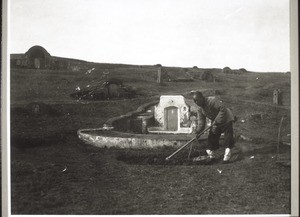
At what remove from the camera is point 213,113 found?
3.83 metres

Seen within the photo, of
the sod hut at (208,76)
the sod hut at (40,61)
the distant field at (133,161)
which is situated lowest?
the distant field at (133,161)

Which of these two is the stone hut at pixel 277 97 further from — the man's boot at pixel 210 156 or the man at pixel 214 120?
the man's boot at pixel 210 156

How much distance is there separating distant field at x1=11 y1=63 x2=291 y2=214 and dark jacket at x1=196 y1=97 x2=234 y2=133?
69 mm

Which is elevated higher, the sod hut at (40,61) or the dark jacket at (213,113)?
the sod hut at (40,61)

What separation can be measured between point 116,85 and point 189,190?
3.79 ft

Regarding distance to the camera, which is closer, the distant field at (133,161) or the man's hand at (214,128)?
the distant field at (133,161)

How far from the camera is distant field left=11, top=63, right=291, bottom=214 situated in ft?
12.1

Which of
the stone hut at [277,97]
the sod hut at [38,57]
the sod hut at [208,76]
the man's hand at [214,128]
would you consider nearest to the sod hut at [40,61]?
the sod hut at [38,57]

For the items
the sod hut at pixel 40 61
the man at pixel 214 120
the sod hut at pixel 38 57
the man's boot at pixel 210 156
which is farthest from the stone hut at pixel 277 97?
the sod hut at pixel 38 57

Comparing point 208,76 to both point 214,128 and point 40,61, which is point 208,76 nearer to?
point 214,128

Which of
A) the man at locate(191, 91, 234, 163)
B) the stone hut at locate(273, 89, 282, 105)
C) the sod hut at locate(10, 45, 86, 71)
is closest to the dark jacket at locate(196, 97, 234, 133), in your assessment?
the man at locate(191, 91, 234, 163)

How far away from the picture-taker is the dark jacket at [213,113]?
12.5ft

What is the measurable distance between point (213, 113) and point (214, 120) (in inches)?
2.6

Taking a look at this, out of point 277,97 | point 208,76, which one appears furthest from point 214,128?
point 277,97
